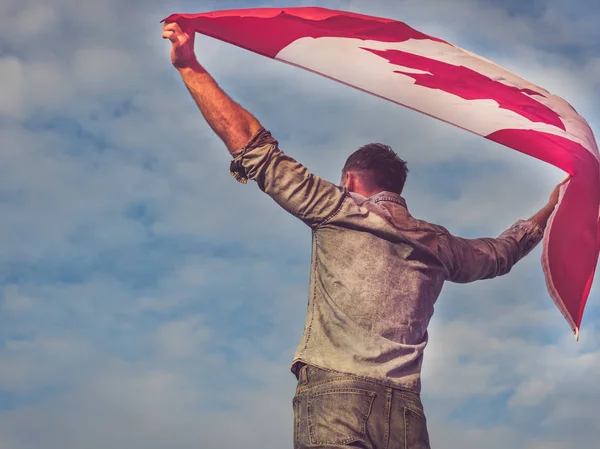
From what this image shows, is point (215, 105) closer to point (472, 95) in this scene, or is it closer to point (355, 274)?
point (355, 274)

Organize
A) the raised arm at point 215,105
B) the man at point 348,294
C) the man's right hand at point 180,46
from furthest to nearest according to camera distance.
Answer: the man's right hand at point 180,46, the raised arm at point 215,105, the man at point 348,294

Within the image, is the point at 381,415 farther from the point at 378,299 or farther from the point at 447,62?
the point at 447,62

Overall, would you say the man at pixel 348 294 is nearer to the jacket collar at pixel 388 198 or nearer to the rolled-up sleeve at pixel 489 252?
the jacket collar at pixel 388 198

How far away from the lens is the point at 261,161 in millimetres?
5520

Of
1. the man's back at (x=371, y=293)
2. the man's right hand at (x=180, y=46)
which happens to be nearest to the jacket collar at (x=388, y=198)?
the man's back at (x=371, y=293)

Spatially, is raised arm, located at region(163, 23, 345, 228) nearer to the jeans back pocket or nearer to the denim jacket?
the denim jacket

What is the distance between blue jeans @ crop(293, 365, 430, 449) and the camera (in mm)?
5312

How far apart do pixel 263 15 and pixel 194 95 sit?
4.47ft

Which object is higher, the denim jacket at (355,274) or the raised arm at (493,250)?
the raised arm at (493,250)

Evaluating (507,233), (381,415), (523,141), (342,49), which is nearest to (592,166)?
(523,141)

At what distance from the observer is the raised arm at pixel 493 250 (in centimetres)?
643

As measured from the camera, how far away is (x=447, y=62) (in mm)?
7582

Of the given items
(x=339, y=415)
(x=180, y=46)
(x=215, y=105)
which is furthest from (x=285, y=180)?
(x=339, y=415)

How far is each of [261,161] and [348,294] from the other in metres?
0.97
